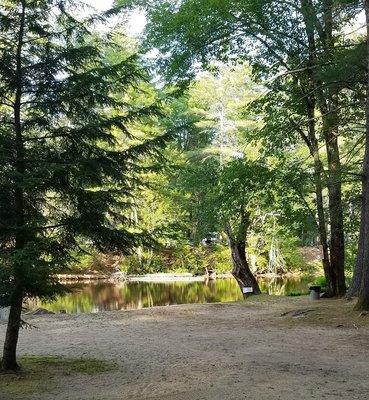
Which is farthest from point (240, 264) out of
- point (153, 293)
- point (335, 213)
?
point (153, 293)

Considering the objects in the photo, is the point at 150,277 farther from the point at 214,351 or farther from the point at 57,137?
the point at 57,137

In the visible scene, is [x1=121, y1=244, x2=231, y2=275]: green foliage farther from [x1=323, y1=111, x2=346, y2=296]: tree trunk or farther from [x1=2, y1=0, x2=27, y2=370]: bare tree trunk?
[x1=2, y1=0, x2=27, y2=370]: bare tree trunk

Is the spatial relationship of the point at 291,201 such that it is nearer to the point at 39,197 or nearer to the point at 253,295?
the point at 253,295

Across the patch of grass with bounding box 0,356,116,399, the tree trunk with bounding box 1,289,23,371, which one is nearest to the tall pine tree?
the tree trunk with bounding box 1,289,23,371

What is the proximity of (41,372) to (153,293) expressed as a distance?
59.5 feet

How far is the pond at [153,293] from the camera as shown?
66.2ft

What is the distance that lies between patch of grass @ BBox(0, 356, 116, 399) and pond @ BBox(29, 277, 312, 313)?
37.1 feet

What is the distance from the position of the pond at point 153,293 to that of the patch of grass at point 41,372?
11.3m

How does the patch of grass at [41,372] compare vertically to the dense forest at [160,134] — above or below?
below

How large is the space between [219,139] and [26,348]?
23324 mm

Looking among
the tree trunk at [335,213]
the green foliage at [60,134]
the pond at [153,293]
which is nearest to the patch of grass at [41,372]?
the green foliage at [60,134]

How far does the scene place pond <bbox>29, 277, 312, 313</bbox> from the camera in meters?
20.2

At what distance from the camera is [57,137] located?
6.45 metres

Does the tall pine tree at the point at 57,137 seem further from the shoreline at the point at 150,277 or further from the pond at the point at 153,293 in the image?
the shoreline at the point at 150,277
